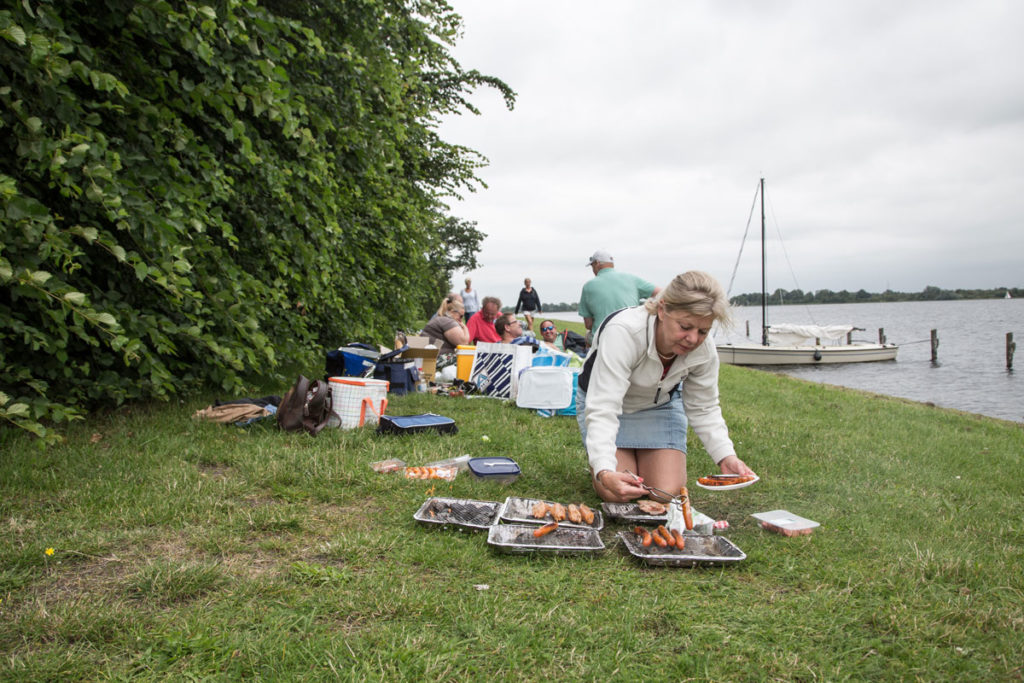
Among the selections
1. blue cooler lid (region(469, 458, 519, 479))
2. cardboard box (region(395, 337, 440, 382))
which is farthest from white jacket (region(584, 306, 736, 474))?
cardboard box (region(395, 337, 440, 382))

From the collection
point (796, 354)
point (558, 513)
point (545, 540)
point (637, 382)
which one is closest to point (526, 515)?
point (558, 513)

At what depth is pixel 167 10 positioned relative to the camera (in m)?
4.37

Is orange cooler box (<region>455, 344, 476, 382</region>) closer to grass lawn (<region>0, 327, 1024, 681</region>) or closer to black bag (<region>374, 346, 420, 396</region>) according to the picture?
black bag (<region>374, 346, 420, 396</region>)

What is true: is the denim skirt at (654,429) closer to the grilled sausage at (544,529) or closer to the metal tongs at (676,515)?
the metal tongs at (676,515)

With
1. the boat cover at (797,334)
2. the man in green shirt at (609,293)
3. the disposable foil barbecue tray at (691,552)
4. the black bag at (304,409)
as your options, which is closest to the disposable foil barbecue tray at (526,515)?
the disposable foil barbecue tray at (691,552)

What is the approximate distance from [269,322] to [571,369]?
12.0ft

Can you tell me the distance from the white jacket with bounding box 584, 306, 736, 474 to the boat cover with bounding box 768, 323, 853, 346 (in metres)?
33.6

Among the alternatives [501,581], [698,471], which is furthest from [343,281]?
[501,581]

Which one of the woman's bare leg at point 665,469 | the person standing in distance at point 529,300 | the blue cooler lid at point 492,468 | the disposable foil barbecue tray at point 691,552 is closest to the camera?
the disposable foil barbecue tray at point 691,552

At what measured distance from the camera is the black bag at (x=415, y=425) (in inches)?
232

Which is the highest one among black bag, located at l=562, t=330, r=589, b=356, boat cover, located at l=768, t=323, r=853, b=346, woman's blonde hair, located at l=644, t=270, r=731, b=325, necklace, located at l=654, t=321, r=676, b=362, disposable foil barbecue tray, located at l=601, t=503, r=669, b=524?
woman's blonde hair, located at l=644, t=270, r=731, b=325

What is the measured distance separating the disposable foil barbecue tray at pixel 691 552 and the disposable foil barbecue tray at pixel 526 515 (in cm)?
23

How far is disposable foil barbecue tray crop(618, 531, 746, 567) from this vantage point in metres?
3.28

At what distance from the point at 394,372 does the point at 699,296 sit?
17.9 ft
